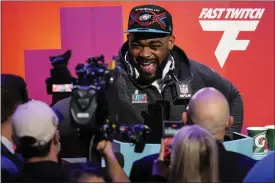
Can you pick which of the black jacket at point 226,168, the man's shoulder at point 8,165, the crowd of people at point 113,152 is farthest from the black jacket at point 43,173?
the black jacket at point 226,168

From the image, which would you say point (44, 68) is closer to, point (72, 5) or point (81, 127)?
point (72, 5)

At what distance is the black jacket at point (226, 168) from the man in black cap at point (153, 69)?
836 mm

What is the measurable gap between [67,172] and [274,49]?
2824mm

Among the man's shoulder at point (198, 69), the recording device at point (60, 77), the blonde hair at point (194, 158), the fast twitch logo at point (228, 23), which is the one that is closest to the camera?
the blonde hair at point (194, 158)

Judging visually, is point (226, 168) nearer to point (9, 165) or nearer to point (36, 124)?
point (36, 124)

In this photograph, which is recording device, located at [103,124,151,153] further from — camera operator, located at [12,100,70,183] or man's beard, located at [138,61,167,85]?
man's beard, located at [138,61,167,85]

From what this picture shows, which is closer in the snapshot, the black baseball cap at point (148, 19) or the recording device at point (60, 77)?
the recording device at point (60, 77)

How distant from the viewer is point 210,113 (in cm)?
266

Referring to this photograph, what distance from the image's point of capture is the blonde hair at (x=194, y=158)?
2398 mm

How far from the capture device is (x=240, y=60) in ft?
16.0

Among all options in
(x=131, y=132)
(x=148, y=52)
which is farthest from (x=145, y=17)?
(x=131, y=132)

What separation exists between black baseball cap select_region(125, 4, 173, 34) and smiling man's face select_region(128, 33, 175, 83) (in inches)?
3.1

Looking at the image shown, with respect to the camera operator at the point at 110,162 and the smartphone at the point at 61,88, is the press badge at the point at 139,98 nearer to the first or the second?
the smartphone at the point at 61,88

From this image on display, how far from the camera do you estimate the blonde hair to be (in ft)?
7.87
